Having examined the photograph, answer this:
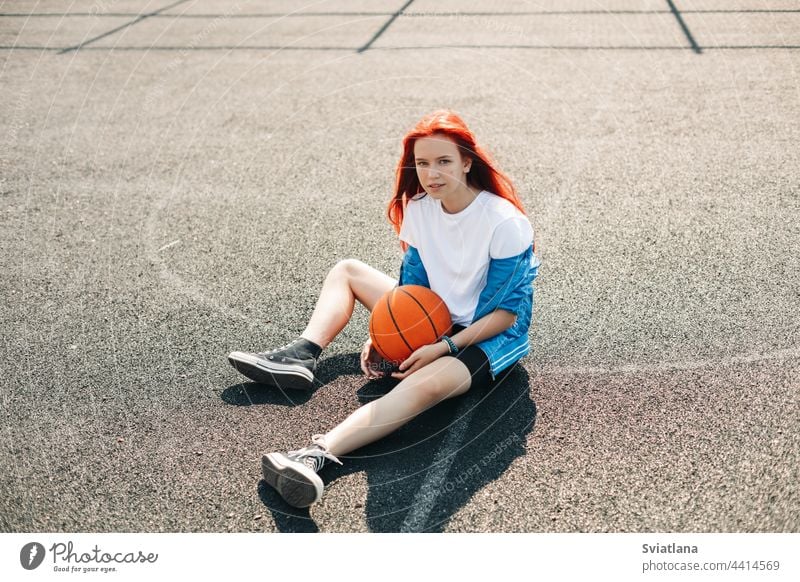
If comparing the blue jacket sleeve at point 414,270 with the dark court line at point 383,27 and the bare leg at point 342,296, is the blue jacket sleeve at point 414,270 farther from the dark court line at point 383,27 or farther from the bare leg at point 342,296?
the dark court line at point 383,27

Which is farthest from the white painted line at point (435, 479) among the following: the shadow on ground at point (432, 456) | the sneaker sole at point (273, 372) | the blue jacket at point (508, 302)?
the sneaker sole at point (273, 372)

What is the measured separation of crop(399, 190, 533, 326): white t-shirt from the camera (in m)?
3.68

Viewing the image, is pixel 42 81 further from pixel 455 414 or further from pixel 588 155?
pixel 455 414

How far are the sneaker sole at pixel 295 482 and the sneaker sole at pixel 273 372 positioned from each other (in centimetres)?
68

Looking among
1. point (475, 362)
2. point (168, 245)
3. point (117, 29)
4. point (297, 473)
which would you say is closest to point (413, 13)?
point (117, 29)

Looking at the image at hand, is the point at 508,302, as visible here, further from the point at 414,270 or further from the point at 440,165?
the point at 440,165

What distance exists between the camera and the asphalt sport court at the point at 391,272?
11.2 ft

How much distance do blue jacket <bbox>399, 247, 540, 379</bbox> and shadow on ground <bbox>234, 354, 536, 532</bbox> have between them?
201 mm

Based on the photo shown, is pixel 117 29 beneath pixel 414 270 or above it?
above

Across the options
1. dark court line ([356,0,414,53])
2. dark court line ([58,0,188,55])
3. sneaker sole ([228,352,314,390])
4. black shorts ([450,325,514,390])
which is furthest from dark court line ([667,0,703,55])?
dark court line ([58,0,188,55])

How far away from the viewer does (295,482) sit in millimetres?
3215

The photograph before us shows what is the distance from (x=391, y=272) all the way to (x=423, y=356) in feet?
5.04

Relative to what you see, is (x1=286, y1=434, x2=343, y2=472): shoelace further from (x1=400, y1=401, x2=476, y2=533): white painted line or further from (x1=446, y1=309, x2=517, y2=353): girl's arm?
(x1=446, y1=309, x2=517, y2=353): girl's arm

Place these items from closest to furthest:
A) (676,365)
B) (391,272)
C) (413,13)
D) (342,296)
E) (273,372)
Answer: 1. (273,372)
2. (676,365)
3. (342,296)
4. (391,272)
5. (413,13)
